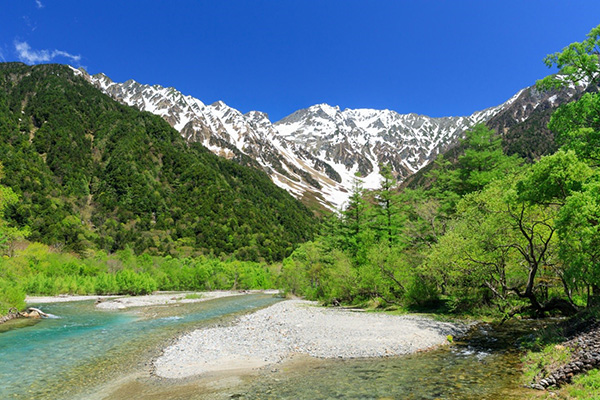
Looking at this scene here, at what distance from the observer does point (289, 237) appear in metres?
186

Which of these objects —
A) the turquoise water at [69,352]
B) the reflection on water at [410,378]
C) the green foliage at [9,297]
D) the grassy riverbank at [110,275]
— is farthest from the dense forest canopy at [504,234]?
the grassy riverbank at [110,275]

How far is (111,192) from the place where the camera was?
15950 cm

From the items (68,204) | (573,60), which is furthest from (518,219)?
(68,204)

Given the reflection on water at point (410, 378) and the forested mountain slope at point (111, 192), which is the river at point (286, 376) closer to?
the reflection on water at point (410, 378)

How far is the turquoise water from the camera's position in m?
14.8

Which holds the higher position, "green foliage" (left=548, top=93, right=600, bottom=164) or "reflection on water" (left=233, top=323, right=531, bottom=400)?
"green foliage" (left=548, top=93, right=600, bottom=164)

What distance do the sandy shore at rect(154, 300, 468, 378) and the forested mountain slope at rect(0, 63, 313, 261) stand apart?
11334 centimetres

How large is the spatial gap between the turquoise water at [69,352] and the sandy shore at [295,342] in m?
2.84

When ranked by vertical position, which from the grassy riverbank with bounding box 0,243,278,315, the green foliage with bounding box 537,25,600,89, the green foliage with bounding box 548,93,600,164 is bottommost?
the grassy riverbank with bounding box 0,243,278,315

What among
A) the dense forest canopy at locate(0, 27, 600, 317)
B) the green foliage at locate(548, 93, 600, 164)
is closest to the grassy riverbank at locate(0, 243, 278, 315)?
the dense forest canopy at locate(0, 27, 600, 317)

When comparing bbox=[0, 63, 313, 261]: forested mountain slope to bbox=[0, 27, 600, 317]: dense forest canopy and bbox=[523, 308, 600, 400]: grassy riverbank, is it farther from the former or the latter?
bbox=[523, 308, 600, 400]: grassy riverbank

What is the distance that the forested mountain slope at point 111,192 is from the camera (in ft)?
418

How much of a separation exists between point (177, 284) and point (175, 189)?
96.6 m

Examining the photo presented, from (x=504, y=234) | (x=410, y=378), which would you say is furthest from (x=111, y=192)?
(x=410, y=378)
